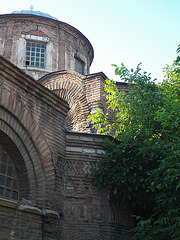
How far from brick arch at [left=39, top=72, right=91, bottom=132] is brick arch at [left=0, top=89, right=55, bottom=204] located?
3.54 metres

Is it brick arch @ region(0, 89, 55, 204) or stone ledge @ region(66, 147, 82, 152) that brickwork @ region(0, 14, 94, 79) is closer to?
stone ledge @ region(66, 147, 82, 152)

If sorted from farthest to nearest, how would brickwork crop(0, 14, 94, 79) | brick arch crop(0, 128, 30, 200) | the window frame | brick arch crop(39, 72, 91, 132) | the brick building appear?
1. brickwork crop(0, 14, 94, 79)
2. the window frame
3. brick arch crop(39, 72, 91, 132)
4. brick arch crop(0, 128, 30, 200)
5. the brick building

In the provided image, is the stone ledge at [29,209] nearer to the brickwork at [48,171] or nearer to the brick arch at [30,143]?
A: the brickwork at [48,171]

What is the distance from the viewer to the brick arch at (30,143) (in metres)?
4.79

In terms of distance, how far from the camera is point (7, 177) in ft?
16.0

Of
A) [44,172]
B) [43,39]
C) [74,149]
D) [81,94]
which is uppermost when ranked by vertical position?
[43,39]

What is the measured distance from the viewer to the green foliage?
4.72m

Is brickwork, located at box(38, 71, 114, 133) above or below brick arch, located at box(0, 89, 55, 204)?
above

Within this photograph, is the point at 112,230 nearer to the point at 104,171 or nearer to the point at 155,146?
the point at 104,171

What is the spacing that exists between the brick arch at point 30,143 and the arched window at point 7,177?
0.85 ft

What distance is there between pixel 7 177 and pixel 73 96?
5.39m

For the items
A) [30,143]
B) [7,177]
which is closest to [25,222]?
[7,177]

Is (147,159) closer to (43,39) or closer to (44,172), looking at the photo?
(44,172)

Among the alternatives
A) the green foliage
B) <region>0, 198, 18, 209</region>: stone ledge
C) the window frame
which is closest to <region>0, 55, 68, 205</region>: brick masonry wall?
<region>0, 198, 18, 209</region>: stone ledge
